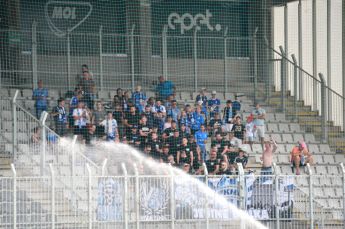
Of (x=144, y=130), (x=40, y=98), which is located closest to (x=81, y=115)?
(x=40, y=98)

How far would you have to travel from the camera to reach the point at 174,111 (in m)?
30.0

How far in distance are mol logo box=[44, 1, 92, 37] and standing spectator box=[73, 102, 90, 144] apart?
3.64 m

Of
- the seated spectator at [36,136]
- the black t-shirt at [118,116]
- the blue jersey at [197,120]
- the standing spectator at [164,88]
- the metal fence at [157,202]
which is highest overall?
the standing spectator at [164,88]

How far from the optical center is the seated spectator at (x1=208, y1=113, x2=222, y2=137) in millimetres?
29500

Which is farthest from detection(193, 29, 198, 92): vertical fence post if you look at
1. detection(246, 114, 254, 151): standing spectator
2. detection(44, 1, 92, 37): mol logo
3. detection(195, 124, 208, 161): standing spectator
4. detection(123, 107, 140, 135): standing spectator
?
detection(44, 1, 92, 37): mol logo

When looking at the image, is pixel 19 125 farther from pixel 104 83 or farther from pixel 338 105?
pixel 338 105

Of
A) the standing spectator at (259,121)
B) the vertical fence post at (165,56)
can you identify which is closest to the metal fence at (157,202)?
the standing spectator at (259,121)

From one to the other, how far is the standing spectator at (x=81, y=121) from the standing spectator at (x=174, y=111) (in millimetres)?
2388

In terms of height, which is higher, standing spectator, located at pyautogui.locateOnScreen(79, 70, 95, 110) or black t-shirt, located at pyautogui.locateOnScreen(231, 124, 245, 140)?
standing spectator, located at pyautogui.locateOnScreen(79, 70, 95, 110)

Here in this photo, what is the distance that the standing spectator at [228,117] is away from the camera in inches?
1179

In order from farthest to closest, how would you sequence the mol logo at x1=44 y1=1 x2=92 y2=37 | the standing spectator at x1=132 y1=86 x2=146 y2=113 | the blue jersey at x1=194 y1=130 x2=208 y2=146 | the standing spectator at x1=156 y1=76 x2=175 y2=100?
1. the mol logo at x1=44 y1=1 x2=92 y2=37
2. the standing spectator at x1=156 y1=76 x2=175 y2=100
3. the standing spectator at x1=132 y1=86 x2=146 y2=113
4. the blue jersey at x1=194 y1=130 x2=208 y2=146

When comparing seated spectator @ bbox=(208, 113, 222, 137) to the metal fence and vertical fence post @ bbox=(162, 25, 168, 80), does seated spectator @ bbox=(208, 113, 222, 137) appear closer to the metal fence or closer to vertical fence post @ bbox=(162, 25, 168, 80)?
vertical fence post @ bbox=(162, 25, 168, 80)

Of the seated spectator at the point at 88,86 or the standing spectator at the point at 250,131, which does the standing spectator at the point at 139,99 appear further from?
the standing spectator at the point at 250,131

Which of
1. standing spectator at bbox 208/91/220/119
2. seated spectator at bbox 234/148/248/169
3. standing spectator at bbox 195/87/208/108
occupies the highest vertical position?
standing spectator at bbox 195/87/208/108
